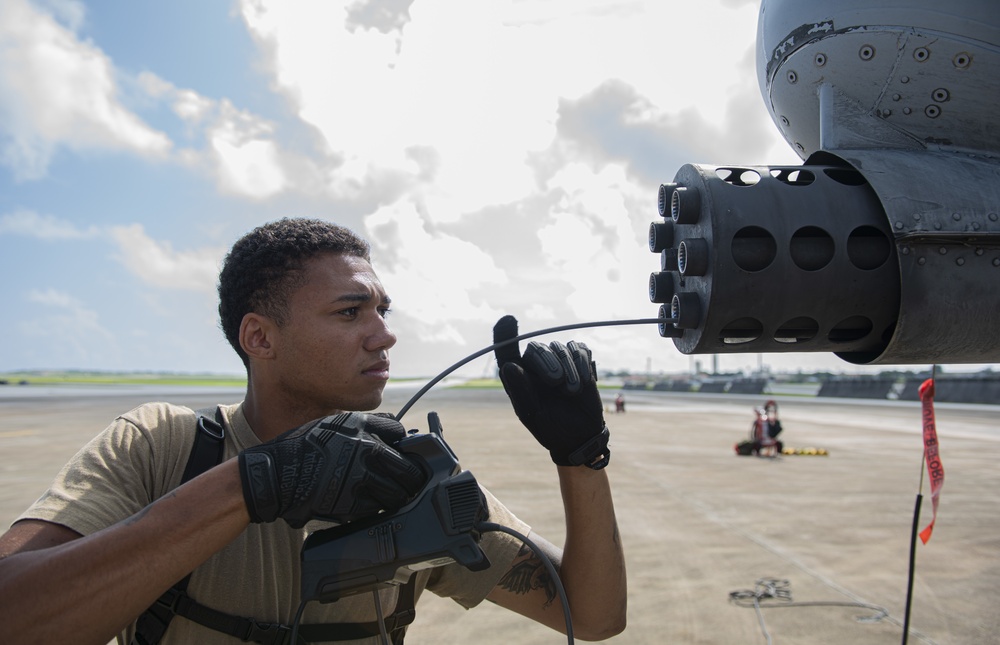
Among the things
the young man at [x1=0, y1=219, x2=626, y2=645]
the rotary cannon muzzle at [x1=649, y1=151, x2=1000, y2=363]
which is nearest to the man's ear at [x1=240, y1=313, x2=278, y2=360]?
the young man at [x1=0, y1=219, x2=626, y2=645]

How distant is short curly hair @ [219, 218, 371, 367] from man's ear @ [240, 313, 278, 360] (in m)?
0.03

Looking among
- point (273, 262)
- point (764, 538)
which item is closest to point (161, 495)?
point (273, 262)

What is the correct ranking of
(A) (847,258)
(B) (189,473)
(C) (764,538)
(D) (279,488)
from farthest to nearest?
(C) (764,538) → (B) (189,473) → (A) (847,258) → (D) (279,488)

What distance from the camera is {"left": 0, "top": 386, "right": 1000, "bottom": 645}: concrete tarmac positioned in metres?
4.98

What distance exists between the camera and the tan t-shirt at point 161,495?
5.54 feet

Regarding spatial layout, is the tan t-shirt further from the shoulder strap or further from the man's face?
the man's face

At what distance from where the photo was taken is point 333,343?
2.10 metres

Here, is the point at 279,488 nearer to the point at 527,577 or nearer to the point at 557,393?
the point at 557,393

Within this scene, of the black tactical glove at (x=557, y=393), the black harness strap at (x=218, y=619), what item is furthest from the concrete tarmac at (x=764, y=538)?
the black tactical glove at (x=557, y=393)

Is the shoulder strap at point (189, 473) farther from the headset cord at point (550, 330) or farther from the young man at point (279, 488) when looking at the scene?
the headset cord at point (550, 330)

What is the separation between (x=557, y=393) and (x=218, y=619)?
110cm

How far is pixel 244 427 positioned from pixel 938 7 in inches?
95.5

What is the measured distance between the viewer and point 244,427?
217cm

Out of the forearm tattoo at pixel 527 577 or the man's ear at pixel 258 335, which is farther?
the forearm tattoo at pixel 527 577
